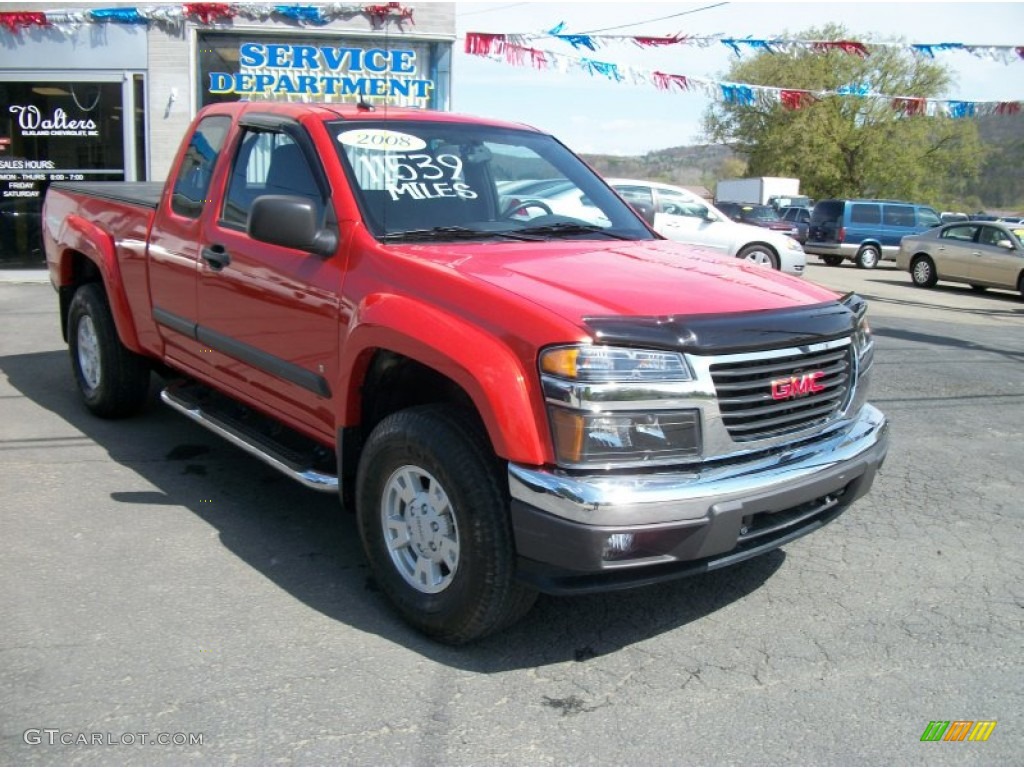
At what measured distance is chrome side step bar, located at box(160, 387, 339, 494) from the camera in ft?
12.8

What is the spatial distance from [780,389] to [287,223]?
1.96m

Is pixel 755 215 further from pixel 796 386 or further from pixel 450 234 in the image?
pixel 796 386

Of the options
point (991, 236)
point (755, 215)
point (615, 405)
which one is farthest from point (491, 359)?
point (755, 215)

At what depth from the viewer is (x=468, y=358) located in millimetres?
3105

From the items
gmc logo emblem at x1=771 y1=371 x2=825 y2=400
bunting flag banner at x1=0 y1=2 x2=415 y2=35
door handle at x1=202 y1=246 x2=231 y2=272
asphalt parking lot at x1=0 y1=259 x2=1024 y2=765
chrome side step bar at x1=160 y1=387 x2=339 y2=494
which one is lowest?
asphalt parking lot at x1=0 y1=259 x2=1024 y2=765

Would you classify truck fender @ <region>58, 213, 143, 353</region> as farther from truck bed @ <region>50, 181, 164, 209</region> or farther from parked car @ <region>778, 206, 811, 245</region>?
parked car @ <region>778, 206, 811, 245</region>

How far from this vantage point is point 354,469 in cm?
382

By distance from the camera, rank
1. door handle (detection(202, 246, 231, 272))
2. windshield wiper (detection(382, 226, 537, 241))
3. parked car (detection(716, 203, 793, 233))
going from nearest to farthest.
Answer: windshield wiper (detection(382, 226, 537, 241)) → door handle (detection(202, 246, 231, 272)) → parked car (detection(716, 203, 793, 233))

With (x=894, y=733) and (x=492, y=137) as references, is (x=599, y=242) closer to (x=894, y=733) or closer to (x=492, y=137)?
(x=492, y=137)

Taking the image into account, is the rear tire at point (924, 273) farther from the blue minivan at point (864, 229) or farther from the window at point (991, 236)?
the blue minivan at point (864, 229)

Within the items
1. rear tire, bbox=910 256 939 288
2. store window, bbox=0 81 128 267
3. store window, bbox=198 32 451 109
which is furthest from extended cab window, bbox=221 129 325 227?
rear tire, bbox=910 256 939 288

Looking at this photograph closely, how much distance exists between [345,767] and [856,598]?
223cm

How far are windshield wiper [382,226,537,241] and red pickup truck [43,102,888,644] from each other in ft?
0.04

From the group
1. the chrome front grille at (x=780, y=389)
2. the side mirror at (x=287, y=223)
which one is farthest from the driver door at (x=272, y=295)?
the chrome front grille at (x=780, y=389)
